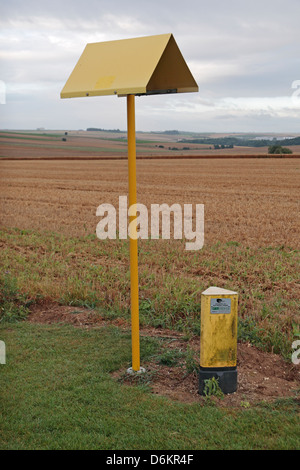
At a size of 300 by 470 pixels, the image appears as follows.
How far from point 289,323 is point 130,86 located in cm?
341

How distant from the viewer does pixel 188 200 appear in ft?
61.8

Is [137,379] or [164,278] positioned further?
[164,278]

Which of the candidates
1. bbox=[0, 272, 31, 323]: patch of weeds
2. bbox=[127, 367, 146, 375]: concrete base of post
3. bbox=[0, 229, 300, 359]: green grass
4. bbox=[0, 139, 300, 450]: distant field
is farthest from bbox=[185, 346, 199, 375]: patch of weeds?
bbox=[0, 272, 31, 323]: patch of weeds

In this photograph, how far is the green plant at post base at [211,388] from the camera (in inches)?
176

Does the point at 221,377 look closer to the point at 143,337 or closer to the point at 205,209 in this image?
the point at 143,337

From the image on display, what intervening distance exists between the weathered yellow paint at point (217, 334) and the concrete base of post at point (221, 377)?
4cm

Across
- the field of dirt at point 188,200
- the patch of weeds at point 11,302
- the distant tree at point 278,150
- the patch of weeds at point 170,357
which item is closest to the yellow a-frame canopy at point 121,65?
the patch of weeds at point 170,357

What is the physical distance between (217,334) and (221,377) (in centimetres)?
39

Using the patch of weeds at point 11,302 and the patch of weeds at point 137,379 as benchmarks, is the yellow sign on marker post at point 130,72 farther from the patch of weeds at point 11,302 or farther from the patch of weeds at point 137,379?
the patch of weeds at point 11,302

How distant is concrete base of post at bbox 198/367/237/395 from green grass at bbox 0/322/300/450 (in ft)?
0.90

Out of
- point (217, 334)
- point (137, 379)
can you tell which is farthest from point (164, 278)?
point (217, 334)

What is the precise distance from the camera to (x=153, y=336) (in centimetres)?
595

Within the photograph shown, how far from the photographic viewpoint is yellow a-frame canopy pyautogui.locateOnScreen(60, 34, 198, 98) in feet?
14.4

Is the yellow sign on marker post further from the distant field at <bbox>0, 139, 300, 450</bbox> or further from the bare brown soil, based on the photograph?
the distant field at <bbox>0, 139, 300, 450</bbox>
